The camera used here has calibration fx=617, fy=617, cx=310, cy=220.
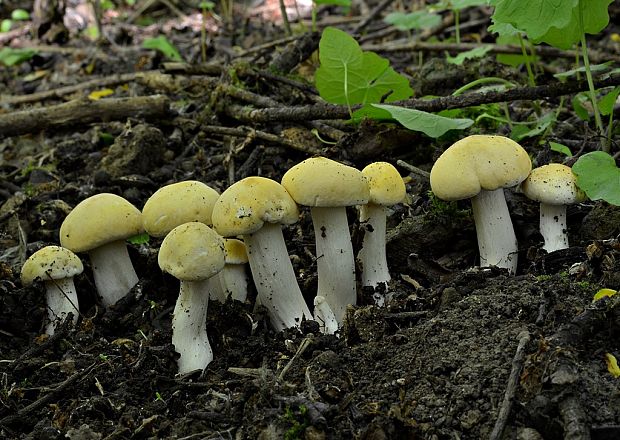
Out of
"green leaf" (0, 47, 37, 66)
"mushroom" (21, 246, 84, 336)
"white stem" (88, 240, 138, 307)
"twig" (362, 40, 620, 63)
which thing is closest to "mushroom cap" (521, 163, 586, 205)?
"white stem" (88, 240, 138, 307)

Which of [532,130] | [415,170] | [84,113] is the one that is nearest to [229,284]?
[415,170]

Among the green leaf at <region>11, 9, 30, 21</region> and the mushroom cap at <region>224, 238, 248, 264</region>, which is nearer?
the mushroom cap at <region>224, 238, 248, 264</region>

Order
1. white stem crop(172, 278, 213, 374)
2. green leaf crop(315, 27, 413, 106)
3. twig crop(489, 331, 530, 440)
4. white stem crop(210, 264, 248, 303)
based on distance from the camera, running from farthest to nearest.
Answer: green leaf crop(315, 27, 413, 106) < white stem crop(210, 264, 248, 303) < white stem crop(172, 278, 213, 374) < twig crop(489, 331, 530, 440)

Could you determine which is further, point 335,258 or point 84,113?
point 84,113

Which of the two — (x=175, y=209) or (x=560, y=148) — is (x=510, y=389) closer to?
(x=175, y=209)

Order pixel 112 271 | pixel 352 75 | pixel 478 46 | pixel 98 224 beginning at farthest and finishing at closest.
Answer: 1. pixel 478 46
2. pixel 352 75
3. pixel 112 271
4. pixel 98 224

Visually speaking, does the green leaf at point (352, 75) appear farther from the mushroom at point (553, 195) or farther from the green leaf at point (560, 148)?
the mushroom at point (553, 195)

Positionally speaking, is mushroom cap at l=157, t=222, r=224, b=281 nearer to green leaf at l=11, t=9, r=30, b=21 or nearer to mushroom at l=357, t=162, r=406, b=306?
mushroom at l=357, t=162, r=406, b=306

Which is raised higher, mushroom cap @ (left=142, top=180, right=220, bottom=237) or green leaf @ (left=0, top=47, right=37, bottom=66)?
green leaf @ (left=0, top=47, right=37, bottom=66)
